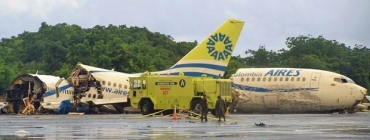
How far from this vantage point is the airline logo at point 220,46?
198ft

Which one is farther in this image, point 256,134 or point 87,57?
point 87,57

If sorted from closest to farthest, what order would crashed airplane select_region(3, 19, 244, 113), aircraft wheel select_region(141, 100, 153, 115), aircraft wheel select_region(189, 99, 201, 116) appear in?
aircraft wheel select_region(141, 100, 153, 115) < aircraft wheel select_region(189, 99, 201, 116) < crashed airplane select_region(3, 19, 244, 113)

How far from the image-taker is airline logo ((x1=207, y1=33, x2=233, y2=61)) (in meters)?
60.3

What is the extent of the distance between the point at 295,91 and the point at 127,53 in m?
29.8

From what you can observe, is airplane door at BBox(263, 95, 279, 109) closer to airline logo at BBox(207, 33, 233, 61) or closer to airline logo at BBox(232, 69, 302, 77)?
airline logo at BBox(232, 69, 302, 77)

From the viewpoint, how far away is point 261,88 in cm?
6272

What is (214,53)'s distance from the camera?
6028 cm

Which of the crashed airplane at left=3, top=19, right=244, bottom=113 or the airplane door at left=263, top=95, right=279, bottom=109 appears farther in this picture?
the airplane door at left=263, top=95, right=279, bottom=109

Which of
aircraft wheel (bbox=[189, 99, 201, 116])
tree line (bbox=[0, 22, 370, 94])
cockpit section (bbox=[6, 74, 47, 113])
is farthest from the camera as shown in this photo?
tree line (bbox=[0, 22, 370, 94])

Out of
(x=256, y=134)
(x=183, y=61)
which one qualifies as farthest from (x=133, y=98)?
(x=256, y=134)

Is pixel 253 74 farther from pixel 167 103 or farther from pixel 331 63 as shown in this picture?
pixel 331 63

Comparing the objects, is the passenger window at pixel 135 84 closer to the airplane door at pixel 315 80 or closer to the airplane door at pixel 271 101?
the airplane door at pixel 271 101

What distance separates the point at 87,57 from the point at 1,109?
21845 millimetres

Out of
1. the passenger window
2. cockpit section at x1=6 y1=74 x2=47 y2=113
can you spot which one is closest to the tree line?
cockpit section at x1=6 y1=74 x2=47 y2=113
